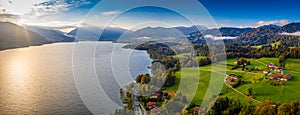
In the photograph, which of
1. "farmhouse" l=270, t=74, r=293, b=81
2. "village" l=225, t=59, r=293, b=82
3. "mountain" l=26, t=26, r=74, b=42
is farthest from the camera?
"mountain" l=26, t=26, r=74, b=42

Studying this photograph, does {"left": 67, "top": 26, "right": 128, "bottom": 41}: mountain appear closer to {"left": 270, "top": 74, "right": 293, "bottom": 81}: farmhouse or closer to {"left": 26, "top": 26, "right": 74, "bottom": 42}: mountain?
{"left": 270, "top": 74, "right": 293, "bottom": 81}: farmhouse

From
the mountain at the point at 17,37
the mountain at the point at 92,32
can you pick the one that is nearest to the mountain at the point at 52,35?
the mountain at the point at 17,37

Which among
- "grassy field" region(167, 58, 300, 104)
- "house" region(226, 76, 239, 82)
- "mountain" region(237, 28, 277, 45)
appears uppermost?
"mountain" region(237, 28, 277, 45)

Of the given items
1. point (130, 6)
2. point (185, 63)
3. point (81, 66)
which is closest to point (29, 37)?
point (81, 66)

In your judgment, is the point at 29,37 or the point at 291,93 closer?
the point at 291,93

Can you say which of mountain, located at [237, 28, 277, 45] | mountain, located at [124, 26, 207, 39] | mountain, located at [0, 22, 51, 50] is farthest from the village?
mountain, located at [0, 22, 51, 50]

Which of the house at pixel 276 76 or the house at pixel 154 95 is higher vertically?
the house at pixel 154 95

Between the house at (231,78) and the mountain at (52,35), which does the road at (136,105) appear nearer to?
the house at (231,78)

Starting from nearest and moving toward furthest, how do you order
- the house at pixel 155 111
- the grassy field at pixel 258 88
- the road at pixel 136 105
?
1. the house at pixel 155 111
2. the road at pixel 136 105
3. the grassy field at pixel 258 88

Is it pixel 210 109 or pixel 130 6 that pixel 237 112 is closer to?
pixel 210 109
